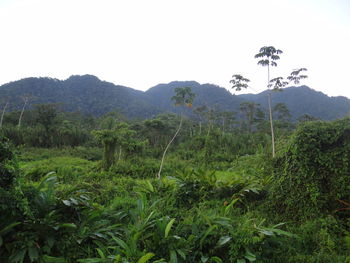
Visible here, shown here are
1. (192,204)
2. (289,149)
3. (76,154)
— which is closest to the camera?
(289,149)

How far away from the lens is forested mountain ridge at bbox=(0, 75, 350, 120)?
153 ft

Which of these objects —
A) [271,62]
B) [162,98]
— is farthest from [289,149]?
[162,98]

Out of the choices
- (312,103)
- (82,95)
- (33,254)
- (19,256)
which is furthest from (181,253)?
(82,95)

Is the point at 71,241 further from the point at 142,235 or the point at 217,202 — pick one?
the point at 217,202

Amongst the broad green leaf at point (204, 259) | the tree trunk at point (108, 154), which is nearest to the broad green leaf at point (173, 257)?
the broad green leaf at point (204, 259)

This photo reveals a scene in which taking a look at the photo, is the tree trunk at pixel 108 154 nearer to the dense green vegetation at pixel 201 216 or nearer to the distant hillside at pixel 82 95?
the dense green vegetation at pixel 201 216

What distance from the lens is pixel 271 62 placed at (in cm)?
776

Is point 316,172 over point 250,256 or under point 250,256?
over

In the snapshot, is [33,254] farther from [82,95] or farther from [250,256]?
[82,95]

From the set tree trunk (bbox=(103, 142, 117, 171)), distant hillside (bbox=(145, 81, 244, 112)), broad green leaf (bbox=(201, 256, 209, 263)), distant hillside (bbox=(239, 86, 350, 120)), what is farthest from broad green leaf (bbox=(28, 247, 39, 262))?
distant hillside (bbox=(145, 81, 244, 112))

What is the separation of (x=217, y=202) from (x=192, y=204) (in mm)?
481

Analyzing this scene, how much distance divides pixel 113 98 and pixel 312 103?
50282 mm

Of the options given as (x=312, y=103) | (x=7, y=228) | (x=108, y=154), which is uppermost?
(x=312, y=103)

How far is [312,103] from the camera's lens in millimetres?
49875
